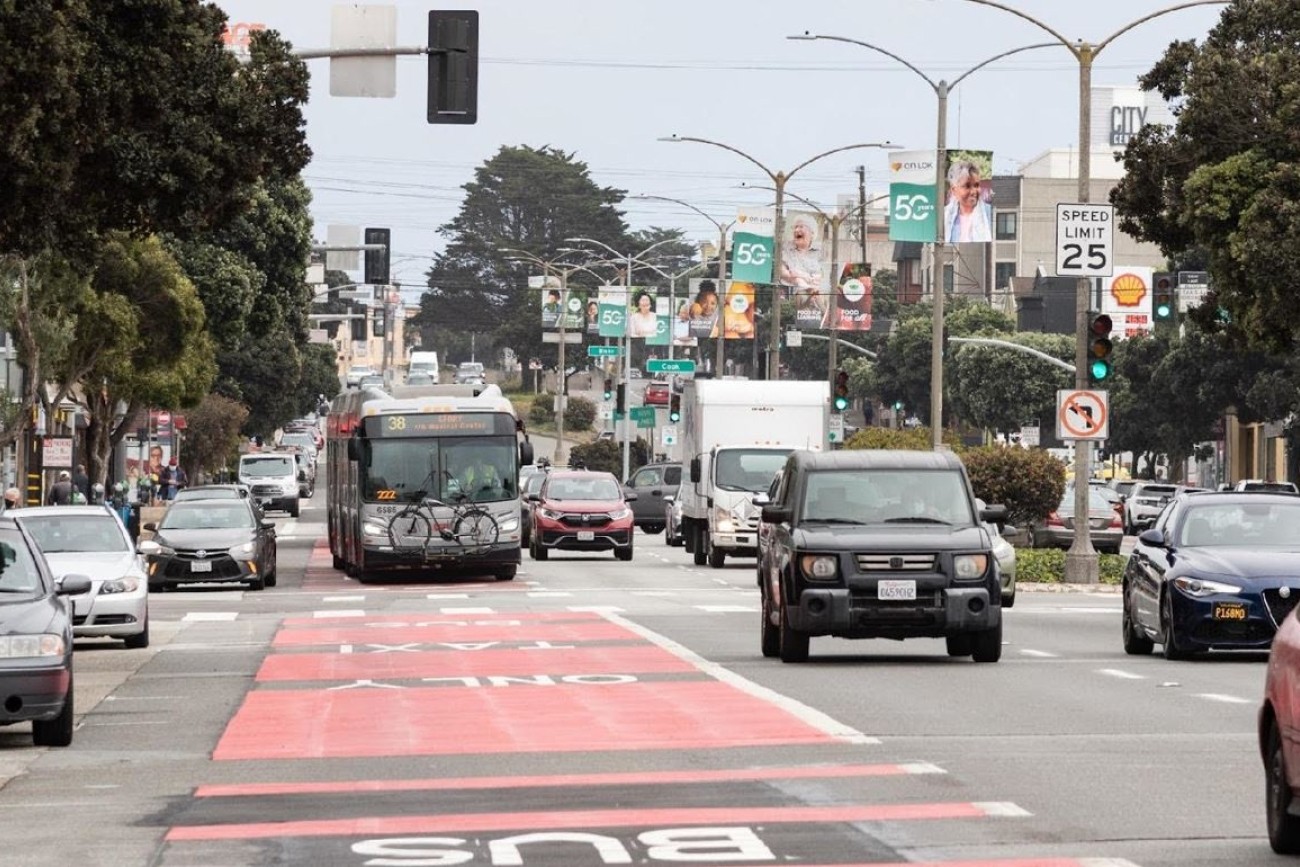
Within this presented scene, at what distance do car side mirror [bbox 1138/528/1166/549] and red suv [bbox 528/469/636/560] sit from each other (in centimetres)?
2682

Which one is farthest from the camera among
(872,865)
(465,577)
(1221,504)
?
(465,577)

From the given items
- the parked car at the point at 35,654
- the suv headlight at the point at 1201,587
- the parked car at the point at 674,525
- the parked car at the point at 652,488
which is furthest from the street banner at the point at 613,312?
the parked car at the point at 35,654

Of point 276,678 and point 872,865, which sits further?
point 276,678

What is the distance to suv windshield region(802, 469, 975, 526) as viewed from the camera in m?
23.6

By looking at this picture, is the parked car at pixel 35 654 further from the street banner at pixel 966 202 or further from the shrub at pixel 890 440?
the shrub at pixel 890 440

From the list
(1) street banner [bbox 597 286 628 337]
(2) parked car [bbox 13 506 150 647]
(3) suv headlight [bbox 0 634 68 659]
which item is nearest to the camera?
(3) suv headlight [bbox 0 634 68 659]

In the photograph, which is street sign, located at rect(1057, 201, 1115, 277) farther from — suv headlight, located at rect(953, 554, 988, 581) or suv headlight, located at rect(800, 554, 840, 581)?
suv headlight, located at rect(800, 554, 840, 581)

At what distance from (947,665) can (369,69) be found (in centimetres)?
908

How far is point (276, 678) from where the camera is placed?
23078 millimetres

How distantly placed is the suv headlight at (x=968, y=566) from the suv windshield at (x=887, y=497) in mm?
655

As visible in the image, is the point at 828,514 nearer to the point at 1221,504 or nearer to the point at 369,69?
the point at 1221,504

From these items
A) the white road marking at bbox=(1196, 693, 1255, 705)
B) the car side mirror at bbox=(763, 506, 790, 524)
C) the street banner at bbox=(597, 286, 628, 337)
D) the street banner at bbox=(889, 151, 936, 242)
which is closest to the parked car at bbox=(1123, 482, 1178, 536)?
the street banner at bbox=(597, 286, 628, 337)

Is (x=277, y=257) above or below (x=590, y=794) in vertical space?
above

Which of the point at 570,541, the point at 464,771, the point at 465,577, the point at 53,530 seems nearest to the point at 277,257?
the point at 570,541
